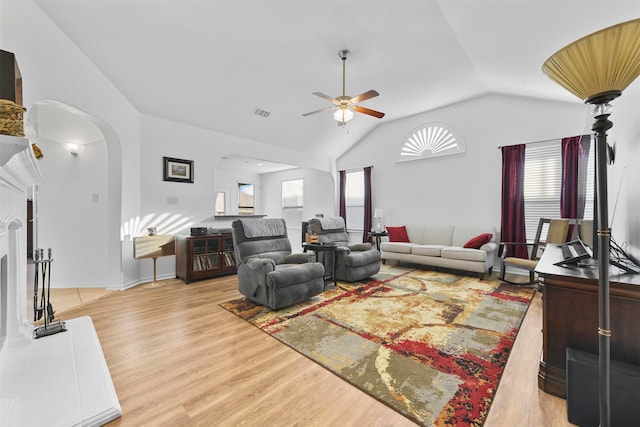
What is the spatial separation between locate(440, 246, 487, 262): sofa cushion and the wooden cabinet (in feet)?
12.5

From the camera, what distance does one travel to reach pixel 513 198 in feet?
15.1

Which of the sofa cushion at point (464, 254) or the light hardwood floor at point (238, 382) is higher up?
the sofa cushion at point (464, 254)

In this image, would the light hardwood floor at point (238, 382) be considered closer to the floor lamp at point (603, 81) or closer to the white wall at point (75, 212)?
the floor lamp at point (603, 81)

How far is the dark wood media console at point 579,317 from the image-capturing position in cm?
140

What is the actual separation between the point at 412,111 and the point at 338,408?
18.4ft

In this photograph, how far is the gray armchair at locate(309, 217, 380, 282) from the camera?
4.08 m

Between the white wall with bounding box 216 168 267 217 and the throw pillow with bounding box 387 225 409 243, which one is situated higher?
the white wall with bounding box 216 168 267 217

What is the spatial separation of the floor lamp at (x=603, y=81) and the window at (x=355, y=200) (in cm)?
576

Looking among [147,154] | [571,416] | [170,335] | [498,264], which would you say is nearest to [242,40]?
[147,154]

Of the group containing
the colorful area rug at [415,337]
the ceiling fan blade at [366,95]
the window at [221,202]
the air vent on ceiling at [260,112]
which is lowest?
the colorful area rug at [415,337]

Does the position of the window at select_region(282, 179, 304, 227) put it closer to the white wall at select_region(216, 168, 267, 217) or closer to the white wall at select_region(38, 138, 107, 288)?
the white wall at select_region(216, 168, 267, 217)

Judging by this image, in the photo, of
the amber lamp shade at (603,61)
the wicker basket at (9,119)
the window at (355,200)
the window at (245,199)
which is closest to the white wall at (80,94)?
the wicker basket at (9,119)

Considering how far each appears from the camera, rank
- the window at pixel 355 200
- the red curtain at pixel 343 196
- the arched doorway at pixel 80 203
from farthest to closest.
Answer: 1. the red curtain at pixel 343 196
2. the window at pixel 355 200
3. the arched doorway at pixel 80 203

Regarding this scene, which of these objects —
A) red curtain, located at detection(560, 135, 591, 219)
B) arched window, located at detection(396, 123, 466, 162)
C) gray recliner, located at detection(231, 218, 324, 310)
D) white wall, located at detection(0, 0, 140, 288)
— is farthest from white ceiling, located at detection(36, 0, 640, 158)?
gray recliner, located at detection(231, 218, 324, 310)
